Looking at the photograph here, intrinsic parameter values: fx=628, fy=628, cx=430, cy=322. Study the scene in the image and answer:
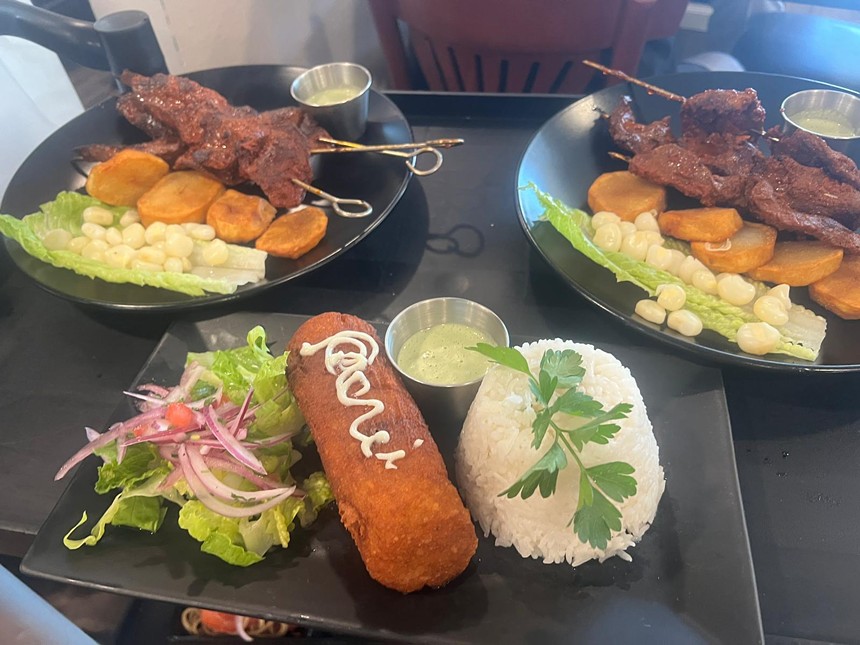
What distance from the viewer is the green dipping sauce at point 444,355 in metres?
1.80

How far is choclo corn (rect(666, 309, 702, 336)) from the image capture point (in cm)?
194

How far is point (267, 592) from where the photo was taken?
1532 millimetres

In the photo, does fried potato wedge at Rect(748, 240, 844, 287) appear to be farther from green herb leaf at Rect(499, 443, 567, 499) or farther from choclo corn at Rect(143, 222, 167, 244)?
choclo corn at Rect(143, 222, 167, 244)

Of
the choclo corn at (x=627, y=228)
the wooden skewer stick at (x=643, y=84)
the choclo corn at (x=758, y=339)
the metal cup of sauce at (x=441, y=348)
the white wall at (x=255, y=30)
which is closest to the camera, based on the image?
the metal cup of sauce at (x=441, y=348)

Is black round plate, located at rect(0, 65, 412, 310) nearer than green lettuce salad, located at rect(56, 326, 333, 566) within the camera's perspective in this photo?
No

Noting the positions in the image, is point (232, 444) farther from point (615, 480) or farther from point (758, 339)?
point (758, 339)

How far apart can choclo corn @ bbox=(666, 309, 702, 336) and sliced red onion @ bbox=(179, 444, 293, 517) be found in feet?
4.10

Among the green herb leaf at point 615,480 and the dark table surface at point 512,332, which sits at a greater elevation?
the green herb leaf at point 615,480

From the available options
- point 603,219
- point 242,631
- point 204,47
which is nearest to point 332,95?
point 204,47

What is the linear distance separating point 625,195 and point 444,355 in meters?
1.16

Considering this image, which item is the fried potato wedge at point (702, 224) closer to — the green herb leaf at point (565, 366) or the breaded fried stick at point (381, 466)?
the green herb leaf at point (565, 366)

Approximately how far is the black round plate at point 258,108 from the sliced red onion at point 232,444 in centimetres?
56

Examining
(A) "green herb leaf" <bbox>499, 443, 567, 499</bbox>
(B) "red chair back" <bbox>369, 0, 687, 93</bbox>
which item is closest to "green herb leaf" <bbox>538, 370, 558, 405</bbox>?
(A) "green herb leaf" <bbox>499, 443, 567, 499</bbox>

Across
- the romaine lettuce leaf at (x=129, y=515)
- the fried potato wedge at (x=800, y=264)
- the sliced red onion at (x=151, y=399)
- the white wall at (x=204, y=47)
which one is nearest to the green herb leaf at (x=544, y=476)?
the romaine lettuce leaf at (x=129, y=515)
